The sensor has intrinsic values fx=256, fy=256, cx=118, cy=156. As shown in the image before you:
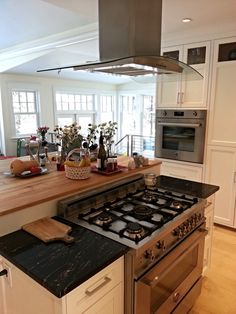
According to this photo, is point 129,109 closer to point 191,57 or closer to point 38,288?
point 191,57

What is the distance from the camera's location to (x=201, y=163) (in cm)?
334

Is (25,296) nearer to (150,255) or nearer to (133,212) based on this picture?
(150,255)

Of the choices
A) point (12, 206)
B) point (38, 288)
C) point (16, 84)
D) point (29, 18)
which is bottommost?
point (38, 288)

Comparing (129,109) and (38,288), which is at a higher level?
(129,109)

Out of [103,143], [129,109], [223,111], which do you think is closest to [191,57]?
[223,111]

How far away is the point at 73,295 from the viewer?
3.50 feet

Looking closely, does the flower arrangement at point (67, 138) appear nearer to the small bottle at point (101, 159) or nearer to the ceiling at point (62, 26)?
the small bottle at point (101, 159)

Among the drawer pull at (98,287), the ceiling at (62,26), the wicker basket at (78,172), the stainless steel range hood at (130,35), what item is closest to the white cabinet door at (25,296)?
the drawer pull at (98,287)

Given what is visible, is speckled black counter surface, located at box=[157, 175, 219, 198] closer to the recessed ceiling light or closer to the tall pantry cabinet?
the tall pantry cabinet

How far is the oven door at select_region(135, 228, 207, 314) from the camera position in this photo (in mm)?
1333

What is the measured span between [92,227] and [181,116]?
7.65 ft

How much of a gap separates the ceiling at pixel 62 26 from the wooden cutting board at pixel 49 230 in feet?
6.40

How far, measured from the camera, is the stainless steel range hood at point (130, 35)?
1650mm

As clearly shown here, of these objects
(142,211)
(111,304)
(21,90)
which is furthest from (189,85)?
(21,90)
